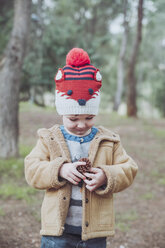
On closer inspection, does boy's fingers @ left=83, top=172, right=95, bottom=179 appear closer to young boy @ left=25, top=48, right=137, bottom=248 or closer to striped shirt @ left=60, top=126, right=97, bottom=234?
young boy @ left=25, top=48, right=137, bottom=248

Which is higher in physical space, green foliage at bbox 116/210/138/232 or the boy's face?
the boy's face

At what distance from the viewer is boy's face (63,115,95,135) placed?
2.05m

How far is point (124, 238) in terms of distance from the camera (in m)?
3.96

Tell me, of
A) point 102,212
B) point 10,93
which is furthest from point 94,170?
point 10,93

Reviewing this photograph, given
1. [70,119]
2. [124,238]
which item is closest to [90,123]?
[70,119]

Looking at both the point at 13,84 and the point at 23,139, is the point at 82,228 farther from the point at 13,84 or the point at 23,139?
the point at 23,139

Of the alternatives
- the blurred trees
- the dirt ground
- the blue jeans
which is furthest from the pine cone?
the blurred trees

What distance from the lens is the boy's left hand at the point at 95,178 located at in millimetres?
1940

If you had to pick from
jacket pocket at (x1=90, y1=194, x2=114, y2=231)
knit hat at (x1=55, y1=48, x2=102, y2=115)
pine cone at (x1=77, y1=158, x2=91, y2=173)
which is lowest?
jacket pocket at (x1=90, y1=194, x2=114, y2=231)

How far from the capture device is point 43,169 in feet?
6.64

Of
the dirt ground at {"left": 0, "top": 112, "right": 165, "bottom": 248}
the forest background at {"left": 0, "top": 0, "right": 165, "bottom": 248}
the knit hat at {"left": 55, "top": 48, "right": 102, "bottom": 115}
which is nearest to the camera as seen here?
the knit hat at {"left": 55, "top": 48, "right": 102, "bottom": 115}

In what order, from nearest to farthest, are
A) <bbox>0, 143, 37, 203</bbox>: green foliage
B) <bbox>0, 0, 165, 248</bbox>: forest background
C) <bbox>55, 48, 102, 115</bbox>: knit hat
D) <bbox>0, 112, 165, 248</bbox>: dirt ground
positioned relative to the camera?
<bbox>55, 48, 102, 115</bbox>: knit hat
<bbox>0, 112, 165, 248</bbox>: dirt ground
<bbox>0, 0, 165, 248</bbox>: forest background
<bbox>0, 143, 37, 203</bbox>: green foliage

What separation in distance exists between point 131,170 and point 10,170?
4.24 m

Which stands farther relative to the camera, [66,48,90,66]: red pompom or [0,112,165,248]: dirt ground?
A: [0,112,165,248]: dirt ground
